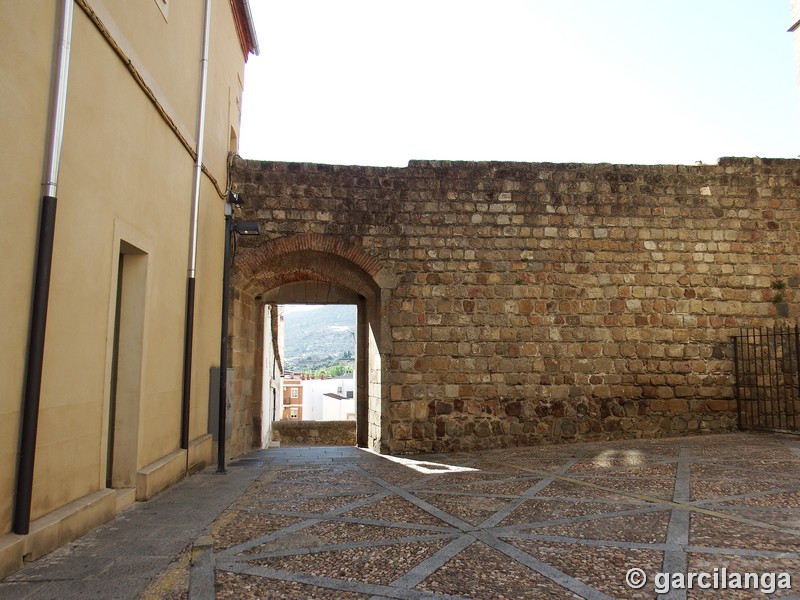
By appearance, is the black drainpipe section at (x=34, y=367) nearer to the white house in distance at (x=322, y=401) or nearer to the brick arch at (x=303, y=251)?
the brick arch at (x=303, y=251)

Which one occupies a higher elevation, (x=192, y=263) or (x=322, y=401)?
(x=192, y=263)

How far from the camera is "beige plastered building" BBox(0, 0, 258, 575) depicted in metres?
2.78

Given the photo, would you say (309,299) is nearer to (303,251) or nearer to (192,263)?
(303,251)

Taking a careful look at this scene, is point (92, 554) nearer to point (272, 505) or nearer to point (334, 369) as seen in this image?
point (272, 505)

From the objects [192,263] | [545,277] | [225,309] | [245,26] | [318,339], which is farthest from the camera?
[318,339]

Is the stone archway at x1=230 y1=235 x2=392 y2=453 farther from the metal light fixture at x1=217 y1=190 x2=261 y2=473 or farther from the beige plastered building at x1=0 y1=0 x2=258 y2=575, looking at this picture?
the beige plastered building at x1=0 y1=0 x2=258 y2=575

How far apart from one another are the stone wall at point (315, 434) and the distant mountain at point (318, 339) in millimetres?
105918

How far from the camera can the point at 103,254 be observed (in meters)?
3.78

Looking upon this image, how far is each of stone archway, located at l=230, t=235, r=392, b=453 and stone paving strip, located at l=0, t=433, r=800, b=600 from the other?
2.50 meters

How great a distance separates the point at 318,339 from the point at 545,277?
143175 mm

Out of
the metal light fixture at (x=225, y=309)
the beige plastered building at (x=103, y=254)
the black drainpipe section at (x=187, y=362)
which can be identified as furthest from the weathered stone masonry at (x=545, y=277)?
the beige plastered building at (x=103, y=254)

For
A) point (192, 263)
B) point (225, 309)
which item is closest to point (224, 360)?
point (225, 309)

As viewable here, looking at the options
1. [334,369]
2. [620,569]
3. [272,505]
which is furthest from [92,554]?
[334,369]

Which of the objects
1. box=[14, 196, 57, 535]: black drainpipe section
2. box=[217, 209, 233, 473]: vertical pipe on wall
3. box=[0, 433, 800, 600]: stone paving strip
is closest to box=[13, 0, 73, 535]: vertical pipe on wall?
box=[14, 196, 57, 535]: black drainpipe section
